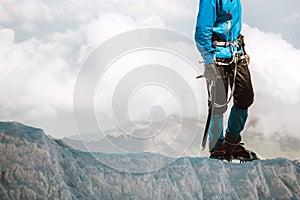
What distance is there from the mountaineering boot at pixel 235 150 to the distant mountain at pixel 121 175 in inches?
3.9

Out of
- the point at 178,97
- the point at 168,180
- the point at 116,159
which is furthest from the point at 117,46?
the point at 168,180

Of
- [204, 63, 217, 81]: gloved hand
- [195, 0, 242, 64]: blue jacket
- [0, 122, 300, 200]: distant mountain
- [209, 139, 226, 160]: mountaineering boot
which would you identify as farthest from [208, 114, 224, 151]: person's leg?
[195, 0, 242, 64]: blue jacket

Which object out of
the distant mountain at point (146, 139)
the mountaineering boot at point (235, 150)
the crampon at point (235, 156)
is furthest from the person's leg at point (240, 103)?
the distant mountain at point (146, 139)

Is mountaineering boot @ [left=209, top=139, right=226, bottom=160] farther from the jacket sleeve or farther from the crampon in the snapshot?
the jacket sleeve

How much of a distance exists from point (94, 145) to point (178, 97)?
69cm

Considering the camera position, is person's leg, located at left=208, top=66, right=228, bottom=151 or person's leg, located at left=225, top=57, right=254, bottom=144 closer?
Result: person's leg, located at left=208, top=66, right=228, bottom=151

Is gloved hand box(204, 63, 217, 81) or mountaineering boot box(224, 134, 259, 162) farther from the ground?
gloved hand box(204, 63, 217, 81)

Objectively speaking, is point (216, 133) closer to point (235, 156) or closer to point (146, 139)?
point (235, 156)

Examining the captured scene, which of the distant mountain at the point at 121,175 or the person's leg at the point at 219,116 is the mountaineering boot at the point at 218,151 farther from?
the distant mountain at the point at 121,175

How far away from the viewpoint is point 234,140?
3.60 metres

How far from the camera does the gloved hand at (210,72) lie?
3199 millimetres

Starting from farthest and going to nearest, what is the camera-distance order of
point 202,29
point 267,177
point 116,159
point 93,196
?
1. point 267,177
2. point 202,29
3. point 116,159
4. point 93,196

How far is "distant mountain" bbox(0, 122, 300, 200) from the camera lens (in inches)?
98.1

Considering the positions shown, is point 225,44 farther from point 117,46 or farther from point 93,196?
point 93,196
